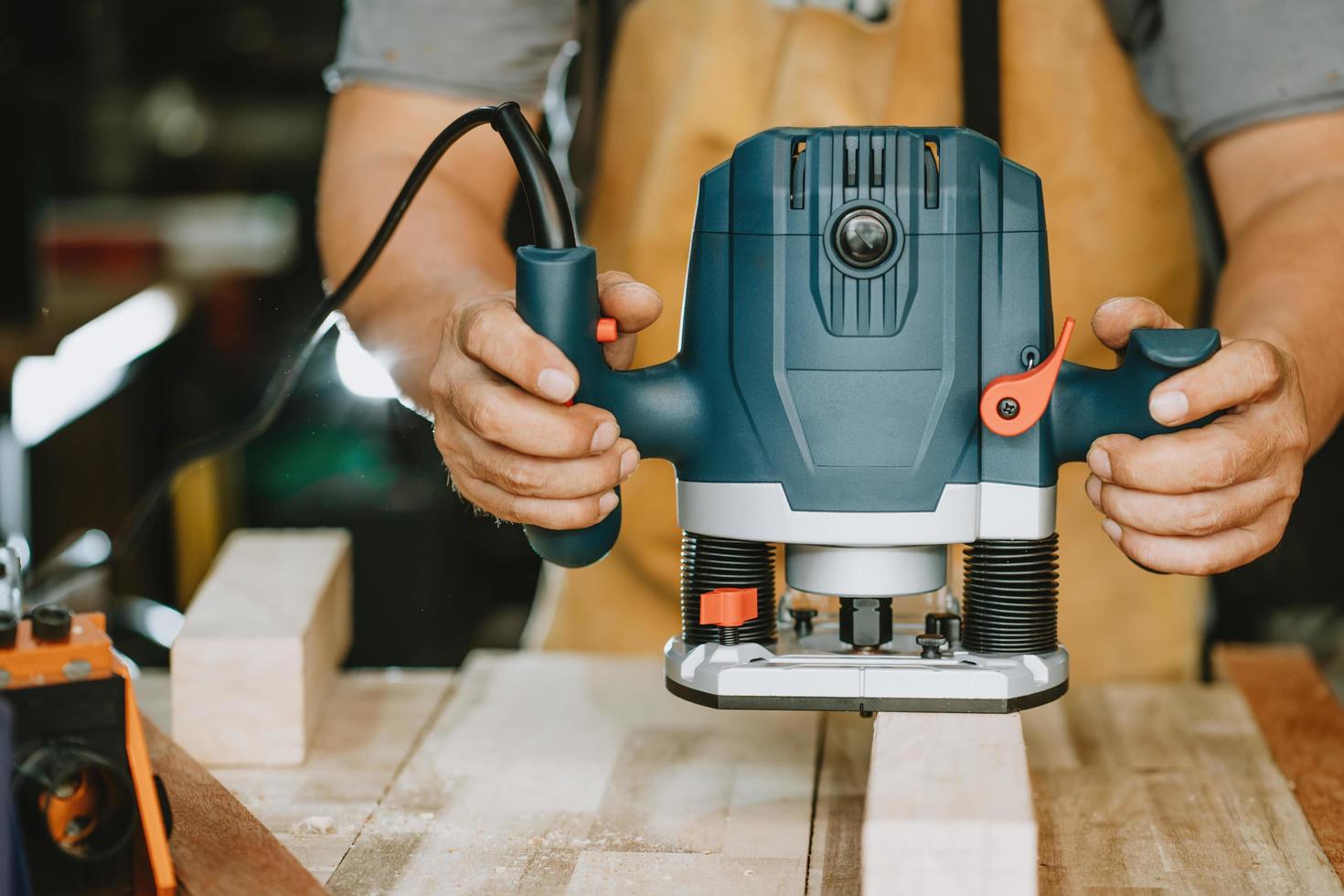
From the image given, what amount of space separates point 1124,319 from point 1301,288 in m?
0.29

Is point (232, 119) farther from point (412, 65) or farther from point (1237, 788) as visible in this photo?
point (1237, 788)

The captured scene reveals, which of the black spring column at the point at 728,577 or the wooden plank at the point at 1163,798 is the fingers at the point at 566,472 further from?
the wooden plank at the point at 1163,798

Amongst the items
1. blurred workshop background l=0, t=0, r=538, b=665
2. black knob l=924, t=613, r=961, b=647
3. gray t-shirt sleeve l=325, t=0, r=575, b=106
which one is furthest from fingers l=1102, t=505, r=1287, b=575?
blurred workshop background l=0, t=0, r=538, b=665

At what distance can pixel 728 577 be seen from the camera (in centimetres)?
82

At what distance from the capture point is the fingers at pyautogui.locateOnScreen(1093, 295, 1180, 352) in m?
0.82

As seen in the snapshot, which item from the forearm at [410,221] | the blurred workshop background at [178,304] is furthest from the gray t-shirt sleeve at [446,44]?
the blurred workshop background at [178,304]

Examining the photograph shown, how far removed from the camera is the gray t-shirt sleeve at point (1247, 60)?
3.59ft

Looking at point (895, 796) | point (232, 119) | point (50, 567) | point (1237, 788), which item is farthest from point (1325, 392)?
point (232, 119)

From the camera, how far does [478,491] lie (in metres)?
0.88

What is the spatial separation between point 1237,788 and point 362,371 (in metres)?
0.75

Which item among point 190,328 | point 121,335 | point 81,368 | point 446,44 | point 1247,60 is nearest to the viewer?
point 1247,60

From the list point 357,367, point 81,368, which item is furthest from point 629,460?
point 81,368

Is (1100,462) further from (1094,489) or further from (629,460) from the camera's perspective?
(629,460)

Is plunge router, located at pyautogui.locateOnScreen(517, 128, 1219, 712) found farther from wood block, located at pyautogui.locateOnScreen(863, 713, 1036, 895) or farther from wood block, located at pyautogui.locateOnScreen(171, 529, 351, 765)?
wood block, located at pyautogui.locateOnScreen(171, 529, 351, 765)
